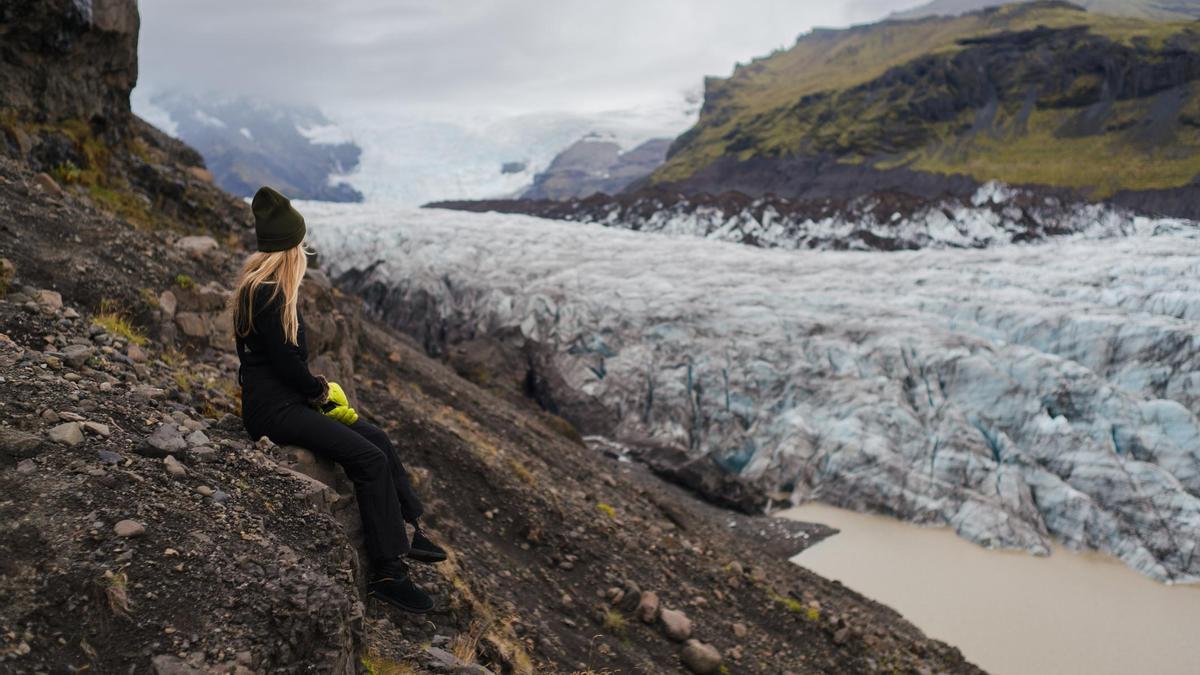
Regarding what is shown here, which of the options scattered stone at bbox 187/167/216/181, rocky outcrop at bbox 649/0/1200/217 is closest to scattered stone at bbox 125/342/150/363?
scattered stone at bbox 187/167/216/181

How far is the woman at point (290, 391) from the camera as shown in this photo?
14.2 feet

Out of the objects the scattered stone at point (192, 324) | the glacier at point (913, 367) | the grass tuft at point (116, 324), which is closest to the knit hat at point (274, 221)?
the grass tuft at point (116, 324)

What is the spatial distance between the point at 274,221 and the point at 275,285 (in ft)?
1.34

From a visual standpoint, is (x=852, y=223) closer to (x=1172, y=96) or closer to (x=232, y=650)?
(x=1172, y=96)

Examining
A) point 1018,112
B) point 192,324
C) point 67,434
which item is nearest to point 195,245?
point 192,324

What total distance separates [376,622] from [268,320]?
1960 millimetres

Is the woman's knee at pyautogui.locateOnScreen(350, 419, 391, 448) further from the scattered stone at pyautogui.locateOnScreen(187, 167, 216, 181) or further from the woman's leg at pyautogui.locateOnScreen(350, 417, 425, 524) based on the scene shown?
the scattered stone at pyautogui.locateOnScreen(187, 167, 216, 181)

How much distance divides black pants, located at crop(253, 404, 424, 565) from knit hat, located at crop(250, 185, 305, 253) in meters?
1.03

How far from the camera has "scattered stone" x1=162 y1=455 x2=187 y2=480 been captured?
3780 millimetres

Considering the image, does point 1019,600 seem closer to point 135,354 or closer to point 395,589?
point 395,589

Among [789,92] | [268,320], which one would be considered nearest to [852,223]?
[268,320]

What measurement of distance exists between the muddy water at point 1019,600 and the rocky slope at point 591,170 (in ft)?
478

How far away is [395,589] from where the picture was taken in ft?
14.9

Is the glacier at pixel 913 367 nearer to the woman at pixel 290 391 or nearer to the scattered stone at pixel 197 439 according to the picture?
the woman at pixel 290 391
